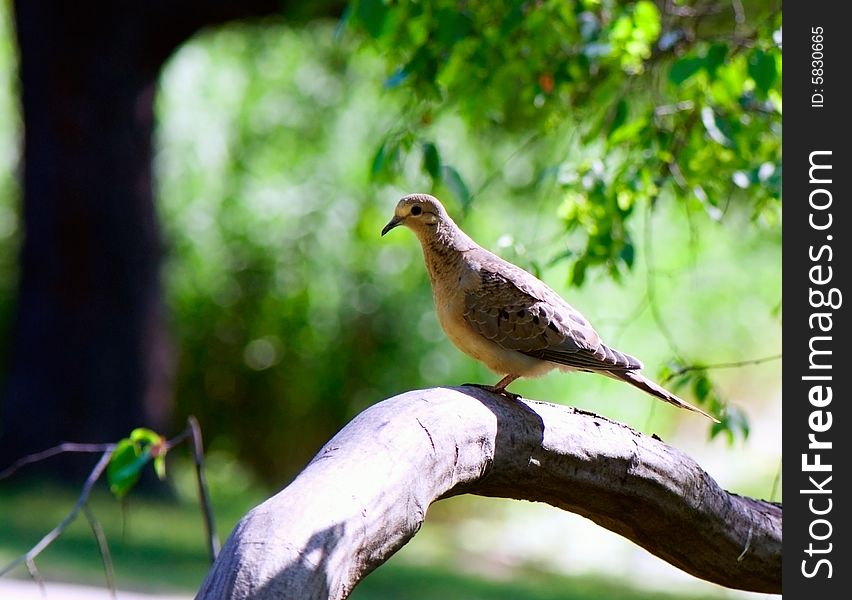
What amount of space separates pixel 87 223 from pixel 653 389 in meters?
6.70

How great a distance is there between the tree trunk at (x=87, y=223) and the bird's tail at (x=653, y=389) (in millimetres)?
6256

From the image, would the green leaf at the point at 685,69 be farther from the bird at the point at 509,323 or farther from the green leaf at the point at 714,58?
the bird at the point at 509,323

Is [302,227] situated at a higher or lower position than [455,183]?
higher

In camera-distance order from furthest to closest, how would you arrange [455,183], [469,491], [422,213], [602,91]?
1. [602,91]
2. [455,183]
3. [422,213]
4. [469,491]

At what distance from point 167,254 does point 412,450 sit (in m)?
7.49

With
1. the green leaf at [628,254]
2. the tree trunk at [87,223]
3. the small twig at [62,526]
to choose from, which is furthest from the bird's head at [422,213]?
the tree trunk at [87,223]

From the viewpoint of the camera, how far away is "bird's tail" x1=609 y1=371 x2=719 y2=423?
3312mm

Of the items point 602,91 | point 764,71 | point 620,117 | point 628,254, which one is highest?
point 602,91

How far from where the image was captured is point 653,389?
3.40 metres

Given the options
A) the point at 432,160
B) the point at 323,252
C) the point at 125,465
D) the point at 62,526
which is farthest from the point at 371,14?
the point at 323,252

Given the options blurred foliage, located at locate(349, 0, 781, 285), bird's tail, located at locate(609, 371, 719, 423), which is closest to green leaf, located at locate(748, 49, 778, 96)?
blurred foliage, located at locate(349, 0, 781, 285)

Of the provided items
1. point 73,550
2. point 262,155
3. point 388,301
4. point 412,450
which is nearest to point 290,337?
point 388,301

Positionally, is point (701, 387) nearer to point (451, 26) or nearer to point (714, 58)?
point (714, 58)
